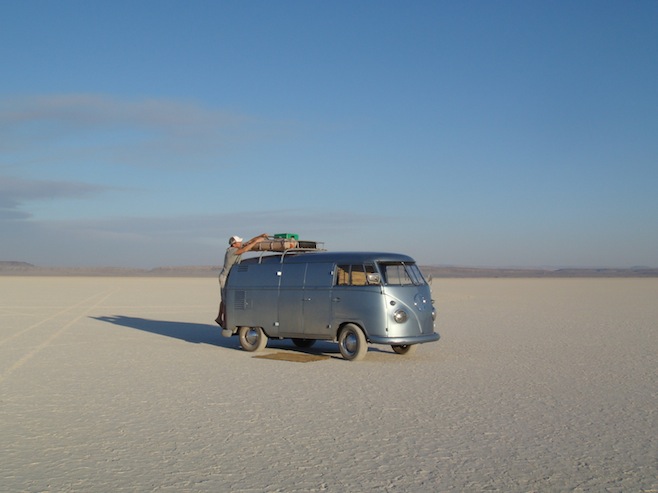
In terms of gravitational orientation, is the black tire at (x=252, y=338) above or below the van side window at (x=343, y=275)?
below

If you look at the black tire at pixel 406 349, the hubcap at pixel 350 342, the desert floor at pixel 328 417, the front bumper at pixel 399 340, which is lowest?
the desert floor at pixel 328 417

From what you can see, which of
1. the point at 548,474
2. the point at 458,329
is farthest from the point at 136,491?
the point at 458,329

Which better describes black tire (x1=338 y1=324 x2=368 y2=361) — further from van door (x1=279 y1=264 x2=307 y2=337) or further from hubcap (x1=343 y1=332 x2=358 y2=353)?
van door (x1=279 y1=264 x2=307 y2=337)

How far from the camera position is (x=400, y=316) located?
47.0ft

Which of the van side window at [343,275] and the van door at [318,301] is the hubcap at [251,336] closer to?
the van door at [318,301]

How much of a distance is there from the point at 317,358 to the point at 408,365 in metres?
2.13

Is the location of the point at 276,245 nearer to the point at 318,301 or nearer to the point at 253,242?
the point at 253,242

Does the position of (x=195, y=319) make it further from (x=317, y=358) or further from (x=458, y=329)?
(x=317, y=358)

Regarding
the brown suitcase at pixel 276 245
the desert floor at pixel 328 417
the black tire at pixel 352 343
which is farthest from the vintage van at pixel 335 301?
the desert floor at pixel 328 417

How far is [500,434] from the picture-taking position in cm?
848

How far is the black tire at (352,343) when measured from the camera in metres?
14.6

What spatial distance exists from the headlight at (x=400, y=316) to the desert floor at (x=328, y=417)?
0.86 meters

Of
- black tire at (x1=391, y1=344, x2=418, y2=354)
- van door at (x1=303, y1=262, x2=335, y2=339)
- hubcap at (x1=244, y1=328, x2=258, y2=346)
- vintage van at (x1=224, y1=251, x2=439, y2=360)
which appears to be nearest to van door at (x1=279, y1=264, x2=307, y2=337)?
vintage van at (x1=224, y1=251, x2=439, y2=360)

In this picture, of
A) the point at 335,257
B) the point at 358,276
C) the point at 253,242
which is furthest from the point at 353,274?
the point at 253,242
